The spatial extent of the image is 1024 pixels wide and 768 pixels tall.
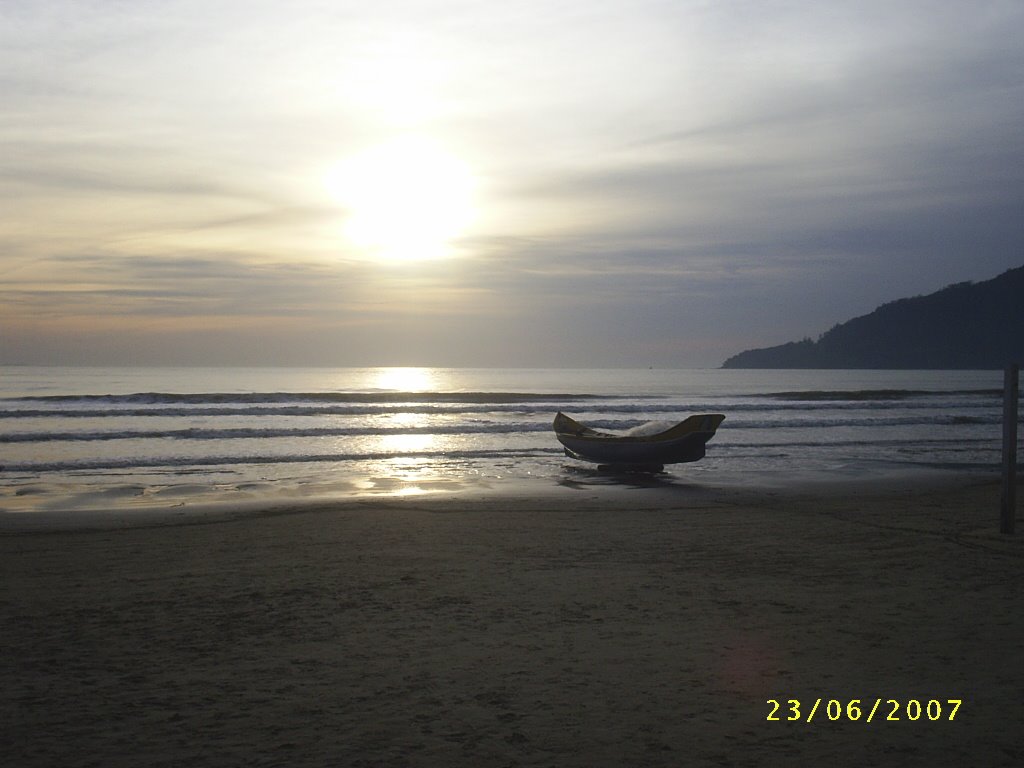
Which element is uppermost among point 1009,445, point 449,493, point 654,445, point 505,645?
point 1009,445

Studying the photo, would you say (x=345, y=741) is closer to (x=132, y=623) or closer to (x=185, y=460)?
(x=132, y=623)

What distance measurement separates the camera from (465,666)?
5.24 metres

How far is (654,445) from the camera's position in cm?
1781

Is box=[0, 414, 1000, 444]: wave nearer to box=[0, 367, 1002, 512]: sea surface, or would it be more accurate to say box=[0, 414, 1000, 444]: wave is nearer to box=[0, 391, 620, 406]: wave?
box=[0, 367, 1002, 512]: sea surface

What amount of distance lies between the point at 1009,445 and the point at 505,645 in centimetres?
658

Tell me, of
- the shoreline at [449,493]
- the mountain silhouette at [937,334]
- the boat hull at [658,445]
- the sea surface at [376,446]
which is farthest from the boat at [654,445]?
the mountain silhouette at [937,334]

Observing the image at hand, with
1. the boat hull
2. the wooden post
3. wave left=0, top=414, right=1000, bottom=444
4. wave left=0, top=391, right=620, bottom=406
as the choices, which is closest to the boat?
the boat hull

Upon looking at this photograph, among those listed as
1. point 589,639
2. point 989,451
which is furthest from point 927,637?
point 989,451

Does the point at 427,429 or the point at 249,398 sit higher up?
the point at 249,398

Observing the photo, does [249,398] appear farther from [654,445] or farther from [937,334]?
[937,334]

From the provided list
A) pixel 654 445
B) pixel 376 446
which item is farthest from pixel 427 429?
pixel 654 445

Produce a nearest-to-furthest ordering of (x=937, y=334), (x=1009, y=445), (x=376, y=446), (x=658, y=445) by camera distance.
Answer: (x=1009, y=445) < (x=658, y=445) < (x=376, y=446) < (x=937, y=334)

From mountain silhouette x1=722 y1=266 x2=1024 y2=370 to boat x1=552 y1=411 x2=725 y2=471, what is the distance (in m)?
144

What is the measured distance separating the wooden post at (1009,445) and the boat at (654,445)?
7554 millimetres
